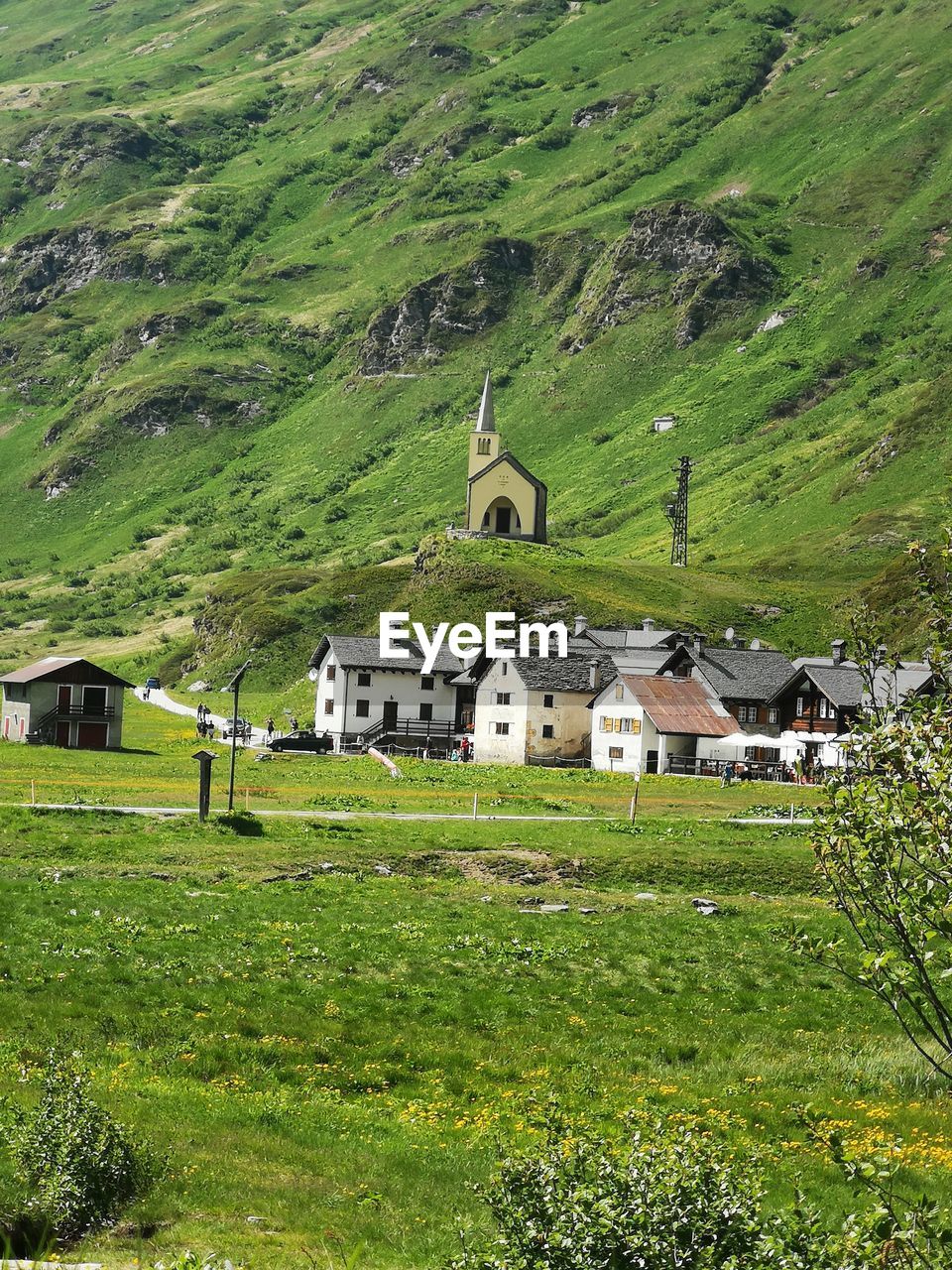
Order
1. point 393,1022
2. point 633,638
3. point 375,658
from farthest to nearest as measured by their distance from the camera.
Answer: point 633,638, point 375,658, point 393,1022

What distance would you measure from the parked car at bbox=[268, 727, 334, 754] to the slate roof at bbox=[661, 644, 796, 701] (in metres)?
24.7

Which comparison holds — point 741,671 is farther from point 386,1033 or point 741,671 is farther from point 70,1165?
point 70,1165

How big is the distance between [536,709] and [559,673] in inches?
137

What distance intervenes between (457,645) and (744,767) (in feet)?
120

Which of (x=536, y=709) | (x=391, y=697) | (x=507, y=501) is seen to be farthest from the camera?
(x=507, y=501)

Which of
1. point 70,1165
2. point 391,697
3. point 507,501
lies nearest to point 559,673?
point 391,697

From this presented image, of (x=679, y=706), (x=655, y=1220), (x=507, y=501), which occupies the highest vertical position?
(x=507, y=501)

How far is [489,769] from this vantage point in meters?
91.6

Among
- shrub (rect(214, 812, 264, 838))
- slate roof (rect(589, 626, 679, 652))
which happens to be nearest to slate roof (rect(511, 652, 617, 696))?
slate roof (rect(589, 626, 679, 652))

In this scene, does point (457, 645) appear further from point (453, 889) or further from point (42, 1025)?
point (42, 1025)

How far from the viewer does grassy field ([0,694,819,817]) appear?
64.9 metres

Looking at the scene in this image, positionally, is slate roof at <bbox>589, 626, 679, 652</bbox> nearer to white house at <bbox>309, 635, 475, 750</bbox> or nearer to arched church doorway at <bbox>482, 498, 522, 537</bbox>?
white house at <bbox>309, 635, 475, 750</bbox>

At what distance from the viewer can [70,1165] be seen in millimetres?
17078

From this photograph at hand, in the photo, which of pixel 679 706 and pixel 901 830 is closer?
pixel 901 830
